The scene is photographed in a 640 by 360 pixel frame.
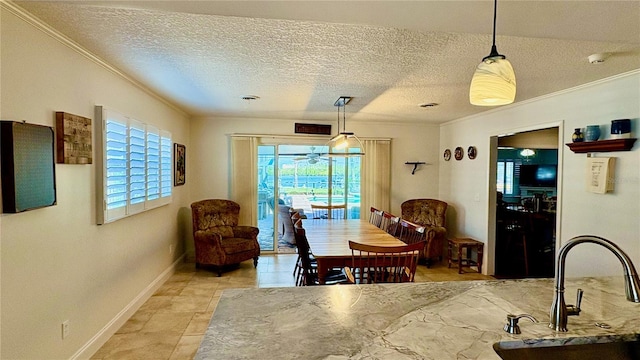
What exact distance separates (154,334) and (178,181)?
8.14 ft

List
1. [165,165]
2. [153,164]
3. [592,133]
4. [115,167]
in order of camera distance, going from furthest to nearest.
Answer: [165,165], [153,164], [592,133], [115,167]

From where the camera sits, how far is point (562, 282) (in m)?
1.23

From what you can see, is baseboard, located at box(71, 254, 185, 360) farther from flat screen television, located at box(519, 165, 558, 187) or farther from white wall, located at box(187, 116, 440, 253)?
flat screen television, located at box(519, 165, 558, 187)

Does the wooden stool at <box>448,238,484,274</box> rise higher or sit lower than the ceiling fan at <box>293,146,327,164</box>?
lower

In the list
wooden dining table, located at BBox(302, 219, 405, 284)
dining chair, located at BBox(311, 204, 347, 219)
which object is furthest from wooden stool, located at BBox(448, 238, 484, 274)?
dining chair, located at BBox(311, 204, 347, 219)

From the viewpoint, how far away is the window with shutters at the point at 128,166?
2838mm

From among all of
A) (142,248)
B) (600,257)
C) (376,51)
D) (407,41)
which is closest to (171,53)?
(376,51)

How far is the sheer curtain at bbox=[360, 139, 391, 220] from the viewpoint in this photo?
20.5ft

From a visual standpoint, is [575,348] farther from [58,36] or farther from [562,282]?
[58,36]

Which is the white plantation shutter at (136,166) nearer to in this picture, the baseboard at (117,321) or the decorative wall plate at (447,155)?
the baseboard at (117,321)

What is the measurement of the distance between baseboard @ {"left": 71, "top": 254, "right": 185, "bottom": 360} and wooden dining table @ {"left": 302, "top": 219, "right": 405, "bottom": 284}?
1.90 m

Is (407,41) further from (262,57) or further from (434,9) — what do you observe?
(262,57)

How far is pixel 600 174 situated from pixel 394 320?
10.1 feet

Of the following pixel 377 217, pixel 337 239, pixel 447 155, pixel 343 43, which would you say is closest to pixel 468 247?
pixel 377 217
